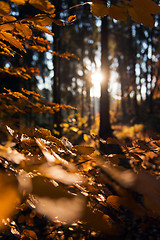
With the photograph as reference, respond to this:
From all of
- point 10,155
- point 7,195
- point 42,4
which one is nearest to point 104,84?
point 42,4

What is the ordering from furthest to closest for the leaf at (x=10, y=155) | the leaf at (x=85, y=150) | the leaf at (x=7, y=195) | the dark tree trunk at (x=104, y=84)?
the dark tree trunk at (x=104, y=84)
the leaf at (x=85, y=150)
the leaf at (x=10, y=155)
the leaf at (x=7, y=195)

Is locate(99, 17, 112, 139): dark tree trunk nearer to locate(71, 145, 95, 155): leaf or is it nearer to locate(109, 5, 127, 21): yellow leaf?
locate(71, 145, 95, 155): leaf

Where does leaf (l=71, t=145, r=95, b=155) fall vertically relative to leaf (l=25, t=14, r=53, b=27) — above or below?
below

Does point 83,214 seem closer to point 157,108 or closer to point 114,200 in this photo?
point 114,200

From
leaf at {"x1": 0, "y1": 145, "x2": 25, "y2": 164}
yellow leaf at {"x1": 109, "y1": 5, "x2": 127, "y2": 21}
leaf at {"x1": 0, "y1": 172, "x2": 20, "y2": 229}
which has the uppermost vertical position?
yellow leaf at {"x1": 109, "y1": 5, "x2": 127, "y2": 21}

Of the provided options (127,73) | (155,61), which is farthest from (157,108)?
(127,73)

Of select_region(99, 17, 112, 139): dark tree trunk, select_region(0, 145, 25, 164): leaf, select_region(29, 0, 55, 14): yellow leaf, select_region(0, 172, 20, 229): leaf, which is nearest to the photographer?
select_region(0, 172, 20, 229): leaf

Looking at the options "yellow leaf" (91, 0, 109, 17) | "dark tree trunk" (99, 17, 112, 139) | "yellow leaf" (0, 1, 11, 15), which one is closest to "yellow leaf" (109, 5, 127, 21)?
"yellow leaf" (91, 0, 109, 17)

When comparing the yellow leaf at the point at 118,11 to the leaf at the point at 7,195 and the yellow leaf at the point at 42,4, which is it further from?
the leaf at the point at 7,195

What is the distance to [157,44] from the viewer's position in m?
17.3

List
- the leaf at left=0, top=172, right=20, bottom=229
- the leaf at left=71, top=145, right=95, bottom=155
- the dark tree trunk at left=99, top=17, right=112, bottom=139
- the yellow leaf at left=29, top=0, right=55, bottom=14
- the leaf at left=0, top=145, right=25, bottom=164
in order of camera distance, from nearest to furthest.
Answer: the leaf at left=0, top=172, right=20, bottom=229 → the leaf at left=0, top=145, right=25, bottom=164 → the yellow leaf at left=29, top=0, right=55, bottom=14 → the leaf at left=71, top=145, right=95, bottom=155 → the dark tree trunk at left=99, top=17, right=112, bottom=139

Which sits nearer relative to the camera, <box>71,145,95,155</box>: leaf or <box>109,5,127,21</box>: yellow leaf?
<box>109,5,127,21</box>: yellow leaf

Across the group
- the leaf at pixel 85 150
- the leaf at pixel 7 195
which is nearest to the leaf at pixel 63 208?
the leaf at pixel 7 195

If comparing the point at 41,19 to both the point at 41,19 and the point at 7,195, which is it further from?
the point at 7,195
